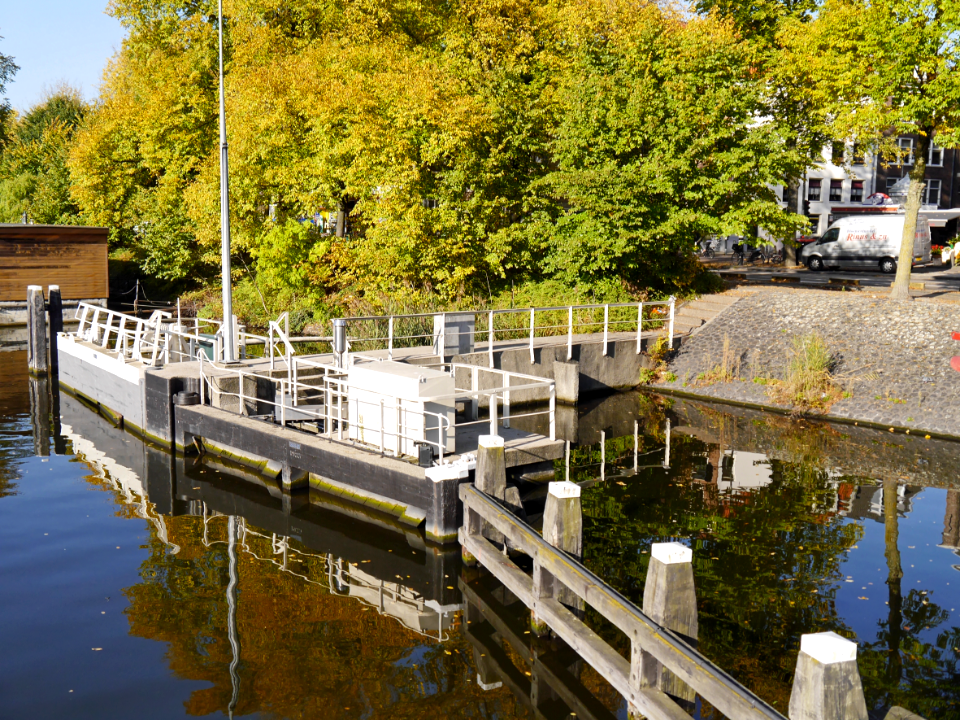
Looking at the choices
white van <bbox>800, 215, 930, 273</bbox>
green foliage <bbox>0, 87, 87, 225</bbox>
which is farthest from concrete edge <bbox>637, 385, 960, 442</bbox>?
green foliage <bbox>0, 87, 87, 225</bbox>

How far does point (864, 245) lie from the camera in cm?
3803

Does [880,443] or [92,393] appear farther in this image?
[92,393]

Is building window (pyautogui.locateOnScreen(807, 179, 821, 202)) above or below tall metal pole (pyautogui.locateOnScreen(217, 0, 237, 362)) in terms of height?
above

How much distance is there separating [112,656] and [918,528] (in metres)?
11.1

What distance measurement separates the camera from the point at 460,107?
25578 mm

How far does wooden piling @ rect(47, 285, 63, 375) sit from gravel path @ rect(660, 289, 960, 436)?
59.2ft

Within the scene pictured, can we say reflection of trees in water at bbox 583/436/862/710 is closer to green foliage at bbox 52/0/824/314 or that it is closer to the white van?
green foliage at bbox 52/0/824/314

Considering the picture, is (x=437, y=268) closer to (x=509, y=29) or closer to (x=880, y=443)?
(x=509, y=29)

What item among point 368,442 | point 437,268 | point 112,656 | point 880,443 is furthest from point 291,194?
point 112,656

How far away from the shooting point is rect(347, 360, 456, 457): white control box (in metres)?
12.3

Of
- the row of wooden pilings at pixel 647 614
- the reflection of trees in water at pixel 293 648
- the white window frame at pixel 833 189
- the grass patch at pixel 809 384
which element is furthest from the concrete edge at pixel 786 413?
the white window frame at pixel 833 189

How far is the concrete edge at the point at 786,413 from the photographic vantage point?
59.6 ft

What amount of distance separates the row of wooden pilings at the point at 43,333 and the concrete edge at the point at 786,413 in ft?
57.2

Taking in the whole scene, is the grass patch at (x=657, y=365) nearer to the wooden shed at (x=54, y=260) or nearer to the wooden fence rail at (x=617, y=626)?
the wooden fence rail at (x=617, y=626)
